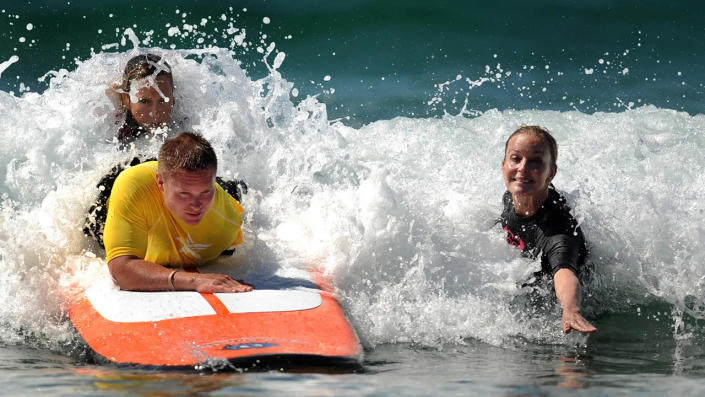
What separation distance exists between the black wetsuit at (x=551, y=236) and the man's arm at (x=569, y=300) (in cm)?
12

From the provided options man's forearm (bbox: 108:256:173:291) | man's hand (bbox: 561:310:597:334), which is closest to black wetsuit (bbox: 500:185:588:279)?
man's hand (bbox: 561:310:597:334)

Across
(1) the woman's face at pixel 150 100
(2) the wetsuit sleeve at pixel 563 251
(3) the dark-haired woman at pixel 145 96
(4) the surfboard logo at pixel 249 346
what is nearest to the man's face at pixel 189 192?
(4) the surfboard logo at pixel 249 346

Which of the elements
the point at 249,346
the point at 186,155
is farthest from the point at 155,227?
the point at 249,346

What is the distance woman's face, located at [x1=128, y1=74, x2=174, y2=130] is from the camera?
5508mm

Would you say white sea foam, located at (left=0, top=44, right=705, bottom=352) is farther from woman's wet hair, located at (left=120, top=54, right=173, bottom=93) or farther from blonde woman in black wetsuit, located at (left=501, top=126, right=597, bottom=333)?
woman's wet hair, located at (left=120, top=54, right=173, bottom=93)

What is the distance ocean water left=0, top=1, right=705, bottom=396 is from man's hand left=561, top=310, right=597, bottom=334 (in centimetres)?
12

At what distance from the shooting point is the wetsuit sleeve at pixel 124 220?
393cm

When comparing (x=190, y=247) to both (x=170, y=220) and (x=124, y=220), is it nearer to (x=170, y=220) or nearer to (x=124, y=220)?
(x=170, y=220)

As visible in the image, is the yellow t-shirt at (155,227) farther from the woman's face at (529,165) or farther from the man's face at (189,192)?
the woman's face at (529,165)

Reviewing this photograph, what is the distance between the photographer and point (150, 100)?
552cm

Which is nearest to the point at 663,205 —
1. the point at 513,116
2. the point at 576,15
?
the point at 513,116

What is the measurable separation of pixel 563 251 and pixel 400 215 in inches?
38.8

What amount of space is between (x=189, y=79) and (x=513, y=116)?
5.42 metres

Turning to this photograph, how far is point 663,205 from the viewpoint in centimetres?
567
